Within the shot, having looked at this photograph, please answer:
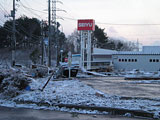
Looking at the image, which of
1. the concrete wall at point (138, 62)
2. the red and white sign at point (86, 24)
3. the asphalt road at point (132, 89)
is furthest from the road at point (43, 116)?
the concrete wall at point (138, 62)

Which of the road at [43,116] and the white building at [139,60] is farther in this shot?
the white building at [139,60]

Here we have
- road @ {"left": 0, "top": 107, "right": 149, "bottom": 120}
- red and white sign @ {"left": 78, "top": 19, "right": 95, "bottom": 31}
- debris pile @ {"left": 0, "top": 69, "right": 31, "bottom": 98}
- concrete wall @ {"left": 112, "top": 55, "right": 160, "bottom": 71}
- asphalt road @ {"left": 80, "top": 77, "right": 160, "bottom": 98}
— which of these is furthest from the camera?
concrete wall @ {"left": 112, "top": 55, "right": 160, "bottom": 71}

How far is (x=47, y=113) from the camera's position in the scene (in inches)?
304

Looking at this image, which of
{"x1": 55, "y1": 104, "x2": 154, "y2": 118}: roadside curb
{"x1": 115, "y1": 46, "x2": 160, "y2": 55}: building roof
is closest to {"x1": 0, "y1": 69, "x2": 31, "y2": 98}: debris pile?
{"x1": 55, "y1": 104, "x2": 154, "y2": 118}: roadside curb

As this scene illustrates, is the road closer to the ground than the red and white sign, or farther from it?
closer to the ground

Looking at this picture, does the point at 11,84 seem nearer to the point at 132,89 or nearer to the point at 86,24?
the point at 132,89

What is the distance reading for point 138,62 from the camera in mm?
41844

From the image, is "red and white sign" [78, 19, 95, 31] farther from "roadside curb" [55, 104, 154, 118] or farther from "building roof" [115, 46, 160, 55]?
"roadside curb" [55, 104, 154, 118]

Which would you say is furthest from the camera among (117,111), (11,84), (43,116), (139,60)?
(139,60)

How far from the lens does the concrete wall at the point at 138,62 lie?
41125 millimetres

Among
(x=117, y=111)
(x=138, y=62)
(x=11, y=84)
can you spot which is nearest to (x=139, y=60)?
(x=138, y=62)

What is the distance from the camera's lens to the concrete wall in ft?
135

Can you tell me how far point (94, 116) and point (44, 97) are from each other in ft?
10.3

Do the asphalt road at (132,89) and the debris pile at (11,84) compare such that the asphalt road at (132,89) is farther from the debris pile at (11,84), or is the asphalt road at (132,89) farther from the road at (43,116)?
the debris pile at (11,84)
